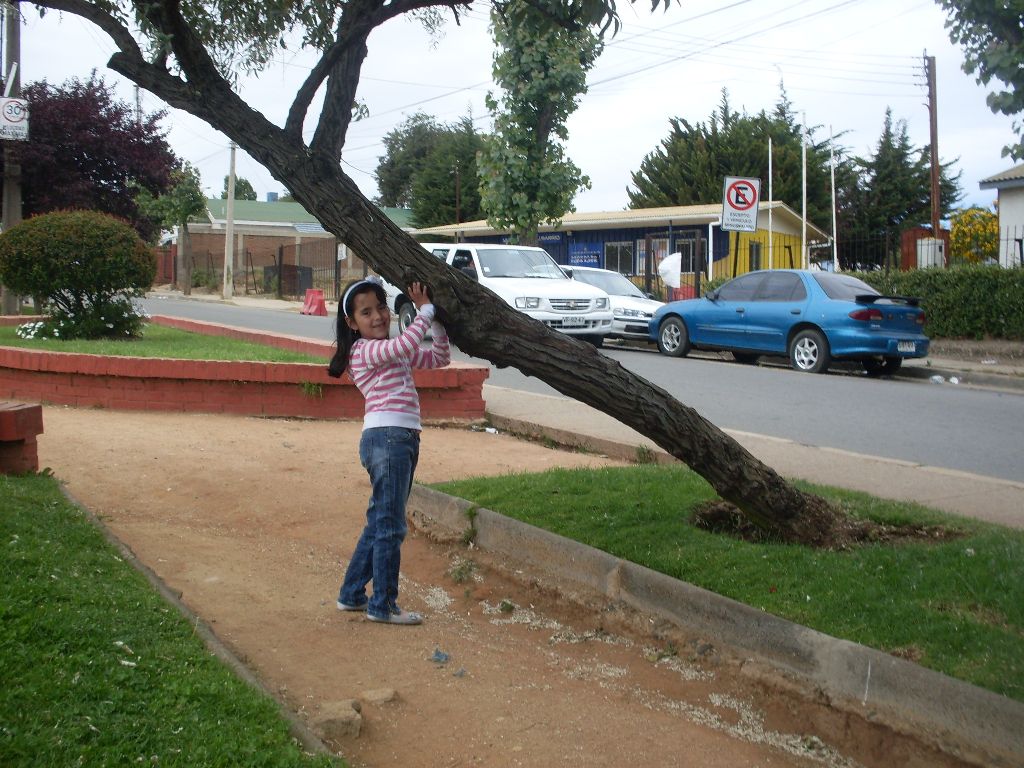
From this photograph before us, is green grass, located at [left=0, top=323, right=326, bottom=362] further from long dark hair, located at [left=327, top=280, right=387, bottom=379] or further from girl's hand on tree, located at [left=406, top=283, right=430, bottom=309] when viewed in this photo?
girl's hand on tree, located at [left=406, top=283, right=430, bottom=309]

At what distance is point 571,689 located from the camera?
444 centimetres

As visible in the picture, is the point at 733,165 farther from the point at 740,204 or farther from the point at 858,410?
the point at 858,410

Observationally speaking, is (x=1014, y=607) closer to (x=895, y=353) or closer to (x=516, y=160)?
(x=895, y=353)

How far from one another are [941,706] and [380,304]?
2889 mm

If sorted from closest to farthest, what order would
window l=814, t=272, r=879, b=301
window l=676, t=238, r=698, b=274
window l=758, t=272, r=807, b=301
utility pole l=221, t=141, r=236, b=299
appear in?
1. window l=814, t=272, r=879, b=301
2. window l=758, t=272, r=807, b=301
3. window l=676, t=238, r=698, b=274
4. utility pole l=221, t=141, r=236, b=299

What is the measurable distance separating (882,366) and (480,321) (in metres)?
12.7

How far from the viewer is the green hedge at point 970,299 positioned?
18.0m

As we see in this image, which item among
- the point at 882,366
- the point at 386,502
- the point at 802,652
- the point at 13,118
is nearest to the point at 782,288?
the point at 882,366

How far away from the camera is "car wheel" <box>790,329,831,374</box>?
15.9 metres

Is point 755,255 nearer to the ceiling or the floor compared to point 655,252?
nearer to the floor

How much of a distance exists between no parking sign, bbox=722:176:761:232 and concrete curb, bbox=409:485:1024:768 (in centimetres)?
1500

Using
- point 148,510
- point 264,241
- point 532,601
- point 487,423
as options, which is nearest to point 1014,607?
point 532,601

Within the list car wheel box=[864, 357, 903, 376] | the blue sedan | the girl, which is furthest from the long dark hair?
car wheel box=[864, 357, 903, 376]

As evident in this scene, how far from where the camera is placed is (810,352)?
16109mm
